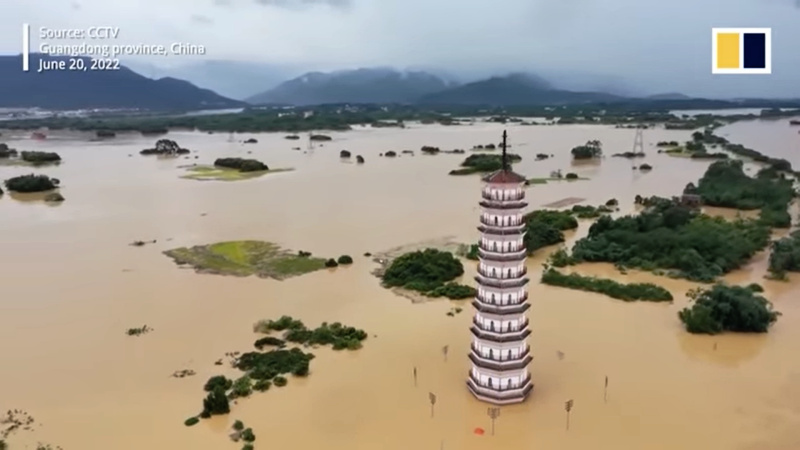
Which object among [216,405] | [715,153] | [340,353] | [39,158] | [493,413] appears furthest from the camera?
[715,153]

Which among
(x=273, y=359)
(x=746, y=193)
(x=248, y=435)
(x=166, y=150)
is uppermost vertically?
(x=166, y=150)

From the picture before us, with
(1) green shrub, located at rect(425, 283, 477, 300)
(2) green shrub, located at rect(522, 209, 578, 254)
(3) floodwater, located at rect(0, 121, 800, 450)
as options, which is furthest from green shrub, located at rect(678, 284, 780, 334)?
(2) green shrub, located at rect(522, 209, 578, 254)

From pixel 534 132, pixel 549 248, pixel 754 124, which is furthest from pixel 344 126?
pixel 549 248

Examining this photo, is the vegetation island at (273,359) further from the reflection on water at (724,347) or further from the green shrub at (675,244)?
the green shrub at (675,244)

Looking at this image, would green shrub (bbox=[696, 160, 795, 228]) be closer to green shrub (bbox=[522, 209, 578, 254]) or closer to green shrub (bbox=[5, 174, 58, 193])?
green shrub (bbox=[522, 209, 578, 254])

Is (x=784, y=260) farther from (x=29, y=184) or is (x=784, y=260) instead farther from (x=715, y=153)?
(x=29, y=184)

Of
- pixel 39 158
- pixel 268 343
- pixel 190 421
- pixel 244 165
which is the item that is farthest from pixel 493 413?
pixel 39 158

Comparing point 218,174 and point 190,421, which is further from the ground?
point 218,174

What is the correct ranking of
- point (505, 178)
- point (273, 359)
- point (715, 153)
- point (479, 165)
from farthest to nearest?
1. point (715, 153)
2. point (479, 165)
3. point (273, 359)
4. point (505, 178)
